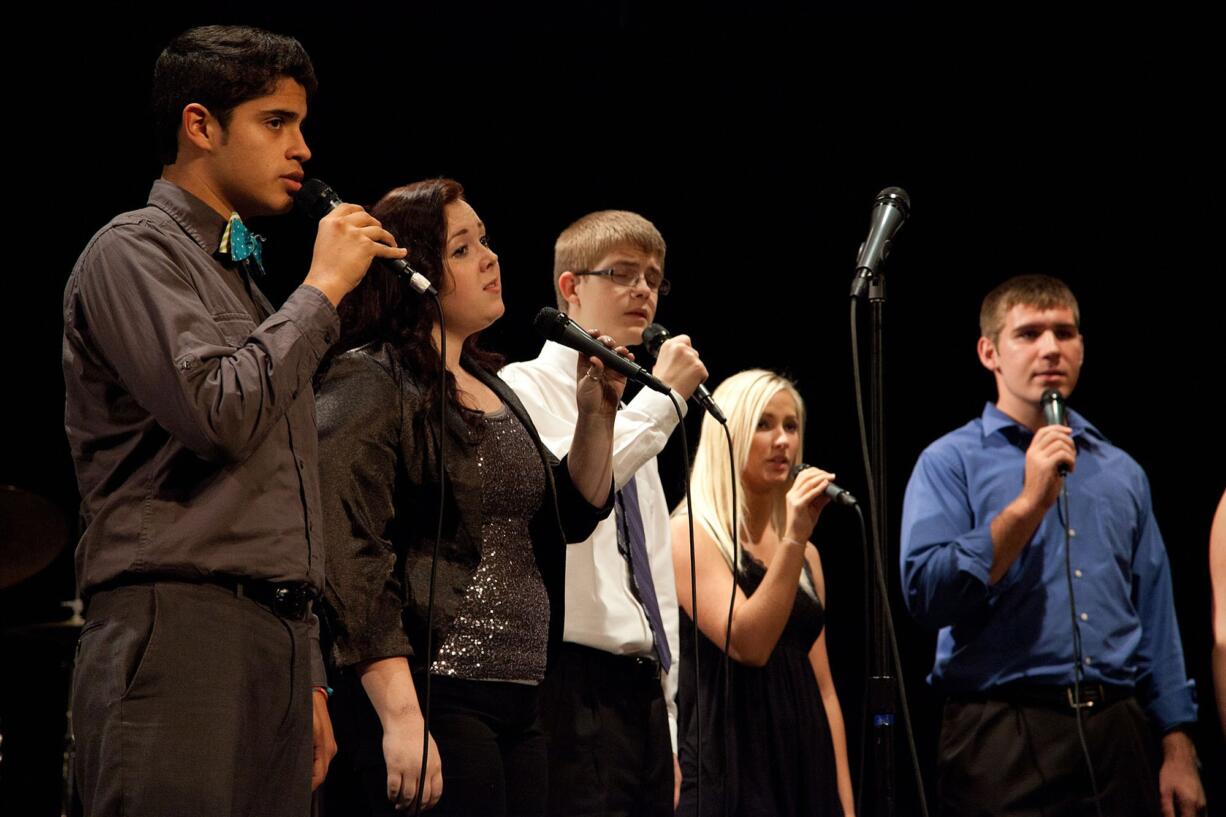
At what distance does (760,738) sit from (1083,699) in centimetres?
73

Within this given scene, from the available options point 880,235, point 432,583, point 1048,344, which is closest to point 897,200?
point 880,235

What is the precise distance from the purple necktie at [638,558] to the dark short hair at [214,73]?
1.09 m

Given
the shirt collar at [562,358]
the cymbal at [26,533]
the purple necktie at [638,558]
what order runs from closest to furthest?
the purple necktie at [638,558]
the shirt collar at [562,358]
the cymbal at [26,533]

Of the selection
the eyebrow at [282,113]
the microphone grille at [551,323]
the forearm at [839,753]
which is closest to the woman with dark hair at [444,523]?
the microphone grille at [551,323]

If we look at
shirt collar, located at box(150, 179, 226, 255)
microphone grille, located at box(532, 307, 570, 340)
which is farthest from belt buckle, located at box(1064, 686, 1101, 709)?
shirt collar, located at box(150, 179, 226, 255)

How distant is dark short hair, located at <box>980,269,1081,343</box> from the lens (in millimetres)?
3377

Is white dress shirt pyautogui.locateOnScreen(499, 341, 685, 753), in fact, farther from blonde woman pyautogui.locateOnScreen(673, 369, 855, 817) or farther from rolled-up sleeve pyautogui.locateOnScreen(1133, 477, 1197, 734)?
rolled-up sleeve pyautogui.locateOnScreen(1133, 477, 1197, 734)

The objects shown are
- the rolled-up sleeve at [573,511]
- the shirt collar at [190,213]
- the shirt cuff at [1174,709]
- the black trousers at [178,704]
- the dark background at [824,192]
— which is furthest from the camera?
the dark background at [824,192]

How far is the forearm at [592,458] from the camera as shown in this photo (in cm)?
222

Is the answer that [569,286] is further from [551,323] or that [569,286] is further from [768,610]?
[768,610]

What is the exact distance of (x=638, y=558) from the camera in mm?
2547

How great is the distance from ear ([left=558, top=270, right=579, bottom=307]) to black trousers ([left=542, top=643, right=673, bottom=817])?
79 centimetres

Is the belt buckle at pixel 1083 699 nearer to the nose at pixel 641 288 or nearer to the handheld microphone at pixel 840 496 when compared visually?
the handheld microphone at pixel 840 496

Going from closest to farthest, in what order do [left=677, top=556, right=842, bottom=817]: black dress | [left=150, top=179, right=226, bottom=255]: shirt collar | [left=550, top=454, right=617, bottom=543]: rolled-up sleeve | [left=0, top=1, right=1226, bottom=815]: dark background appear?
1. [left=150, top=179, right=226, bottom=255]: shirt collar
2. [left=550, top=454, right=617, bottom=543]: rolled-up sleeve
3. [left=677, top=556, right=842, bottom=817]: black dress
4. [left=0, top=1, right=1226, bottom=815]: dark background
